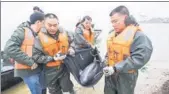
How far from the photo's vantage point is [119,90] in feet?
7.19

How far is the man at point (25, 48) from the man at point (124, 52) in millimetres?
582

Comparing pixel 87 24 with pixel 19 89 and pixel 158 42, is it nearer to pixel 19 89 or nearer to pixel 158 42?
pixel 158 42

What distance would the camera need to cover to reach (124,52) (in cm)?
213

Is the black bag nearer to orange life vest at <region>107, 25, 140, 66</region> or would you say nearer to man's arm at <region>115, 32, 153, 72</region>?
orange life vest at <region>107, 25, 140, 66</region>

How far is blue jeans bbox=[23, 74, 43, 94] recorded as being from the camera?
2.52 meters

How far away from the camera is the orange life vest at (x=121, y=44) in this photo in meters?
2.12

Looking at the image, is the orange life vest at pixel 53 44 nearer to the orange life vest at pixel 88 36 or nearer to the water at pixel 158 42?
the orange life vest at pixel 88 36

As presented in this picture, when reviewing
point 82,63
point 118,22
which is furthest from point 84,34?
point 118,22

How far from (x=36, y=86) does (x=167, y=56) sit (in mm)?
1073

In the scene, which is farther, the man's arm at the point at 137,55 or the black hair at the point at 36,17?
the black hair at the point at 36,17

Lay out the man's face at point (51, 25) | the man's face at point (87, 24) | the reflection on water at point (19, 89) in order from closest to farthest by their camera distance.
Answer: the man's face at point (51, 25) → the man's face at point (87, 24) → the reflection on water at point (19, 89)

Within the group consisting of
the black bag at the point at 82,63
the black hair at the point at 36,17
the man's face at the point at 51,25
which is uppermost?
the black hair at the point at 36,17

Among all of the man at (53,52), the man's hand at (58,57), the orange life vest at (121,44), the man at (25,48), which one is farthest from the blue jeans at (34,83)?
the orange life vest at (121,44)

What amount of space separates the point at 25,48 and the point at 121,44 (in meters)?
0.75
